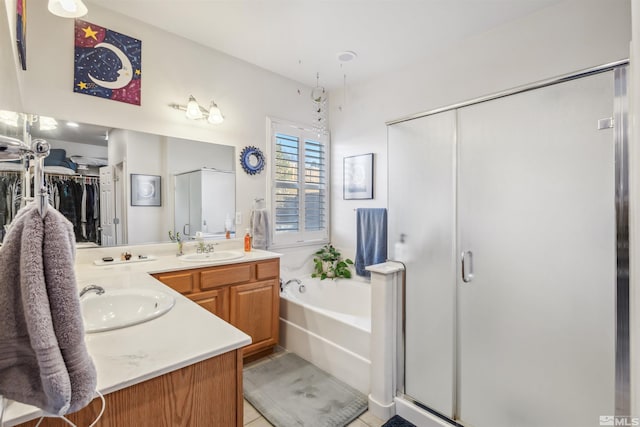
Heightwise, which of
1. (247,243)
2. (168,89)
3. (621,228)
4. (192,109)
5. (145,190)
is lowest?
Answer: (247,243)

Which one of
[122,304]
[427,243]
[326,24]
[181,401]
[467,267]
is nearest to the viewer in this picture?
[181,401]

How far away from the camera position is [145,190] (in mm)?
2424

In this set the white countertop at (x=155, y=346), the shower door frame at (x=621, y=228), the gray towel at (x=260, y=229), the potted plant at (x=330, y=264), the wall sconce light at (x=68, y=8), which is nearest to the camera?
the white countertop at (x=155, y=346)

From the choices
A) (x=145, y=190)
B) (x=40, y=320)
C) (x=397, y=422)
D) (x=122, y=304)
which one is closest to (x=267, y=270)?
(x=145, y=190)

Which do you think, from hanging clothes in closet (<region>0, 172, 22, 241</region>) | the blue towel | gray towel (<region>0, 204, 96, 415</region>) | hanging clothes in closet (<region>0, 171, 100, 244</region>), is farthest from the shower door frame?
hanging clothes in closet (<region>0, 171, 100, 244</region>)

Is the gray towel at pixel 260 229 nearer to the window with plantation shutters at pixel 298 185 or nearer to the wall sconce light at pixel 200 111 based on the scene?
the window with plantation shutters at pixel 298 185

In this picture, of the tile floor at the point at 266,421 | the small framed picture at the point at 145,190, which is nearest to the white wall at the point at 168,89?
the small framed picture at the point at 145,190

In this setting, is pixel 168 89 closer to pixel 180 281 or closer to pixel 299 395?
pixel 180 281

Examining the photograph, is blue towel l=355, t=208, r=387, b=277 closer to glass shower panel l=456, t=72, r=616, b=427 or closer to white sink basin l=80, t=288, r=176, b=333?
glass shower panel l=456, t=72, r=616, b=427

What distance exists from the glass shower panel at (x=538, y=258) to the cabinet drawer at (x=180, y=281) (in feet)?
5.74

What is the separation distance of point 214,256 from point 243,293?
1.51 ft

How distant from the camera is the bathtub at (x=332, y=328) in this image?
6.91 feet

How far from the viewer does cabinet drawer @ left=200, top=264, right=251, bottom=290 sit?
217 centimetres

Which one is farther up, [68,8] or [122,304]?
[68,8]
